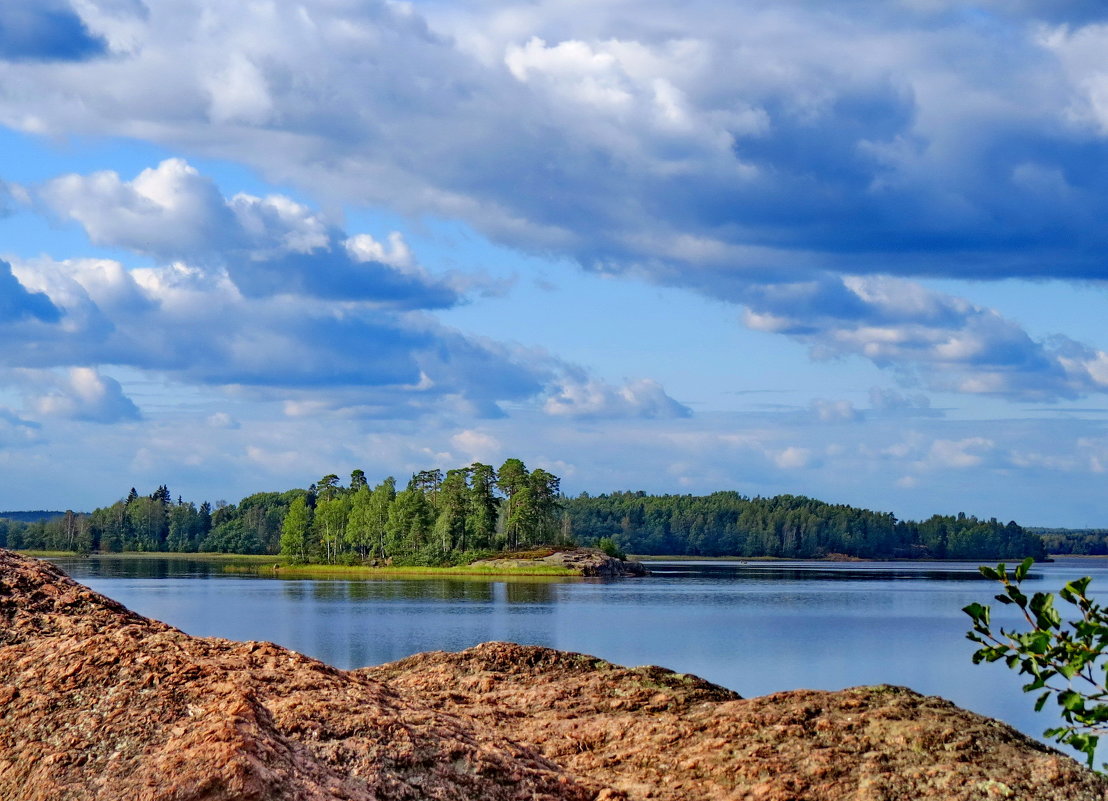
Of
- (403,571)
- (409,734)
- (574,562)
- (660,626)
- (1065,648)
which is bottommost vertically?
(660,626)

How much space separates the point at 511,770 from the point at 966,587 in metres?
108

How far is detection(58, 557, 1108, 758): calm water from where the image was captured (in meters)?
34.2

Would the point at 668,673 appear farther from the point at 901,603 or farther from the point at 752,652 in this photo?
the point at 901,603

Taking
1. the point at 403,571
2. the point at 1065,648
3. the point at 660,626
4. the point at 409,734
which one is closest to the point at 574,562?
the point at 403,571

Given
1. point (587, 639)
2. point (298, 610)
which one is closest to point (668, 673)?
point (587, 639)

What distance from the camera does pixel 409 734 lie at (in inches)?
372

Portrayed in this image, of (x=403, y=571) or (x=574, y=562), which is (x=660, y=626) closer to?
(x=574, y=562)

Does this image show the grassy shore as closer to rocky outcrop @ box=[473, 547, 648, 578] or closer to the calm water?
rocky outcrop @ box=[473, 547, 648, 578]

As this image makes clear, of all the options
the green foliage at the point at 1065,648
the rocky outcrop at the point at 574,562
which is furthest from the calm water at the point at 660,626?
the rocky outcrop at the point at 574,562

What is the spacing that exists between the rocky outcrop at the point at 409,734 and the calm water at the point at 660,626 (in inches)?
409

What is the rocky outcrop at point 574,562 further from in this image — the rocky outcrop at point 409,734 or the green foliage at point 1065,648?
the green foliage at point 1065,648

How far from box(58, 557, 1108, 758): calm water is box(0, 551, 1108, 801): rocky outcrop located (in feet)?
34.1

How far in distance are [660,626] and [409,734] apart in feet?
144

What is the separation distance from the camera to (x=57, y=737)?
8.79 meters
